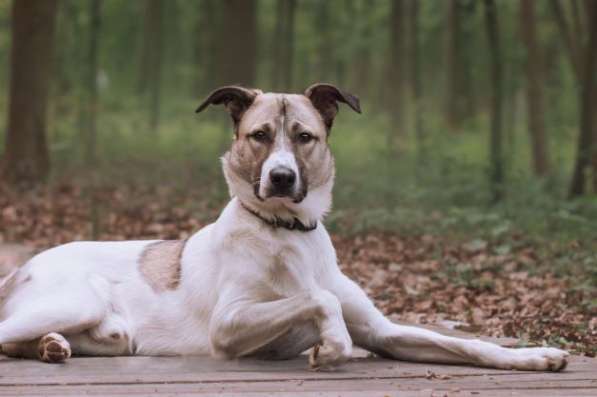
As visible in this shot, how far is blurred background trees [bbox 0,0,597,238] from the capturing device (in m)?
13.5

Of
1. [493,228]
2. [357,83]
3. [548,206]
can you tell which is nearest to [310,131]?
[493,228]

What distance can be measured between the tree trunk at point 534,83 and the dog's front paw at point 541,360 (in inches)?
505

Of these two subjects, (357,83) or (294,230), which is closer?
(294,230)

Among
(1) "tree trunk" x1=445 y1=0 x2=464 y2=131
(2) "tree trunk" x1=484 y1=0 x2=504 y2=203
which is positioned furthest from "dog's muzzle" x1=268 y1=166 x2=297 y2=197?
(1) "tree trunk" x1=445 y1=0 x2=464 y2=131

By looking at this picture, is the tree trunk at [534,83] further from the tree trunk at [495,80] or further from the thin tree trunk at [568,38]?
the tree trunk at [495,80]

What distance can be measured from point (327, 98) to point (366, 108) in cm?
3253

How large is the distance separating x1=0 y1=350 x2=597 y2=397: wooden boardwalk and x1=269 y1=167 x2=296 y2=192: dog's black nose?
0.91 metres

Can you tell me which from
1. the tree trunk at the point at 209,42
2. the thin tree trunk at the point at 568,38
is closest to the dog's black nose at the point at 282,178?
the thin tree trunk at the point at 568,38

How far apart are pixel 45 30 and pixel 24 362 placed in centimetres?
1033

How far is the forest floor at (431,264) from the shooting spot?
6.90 metres

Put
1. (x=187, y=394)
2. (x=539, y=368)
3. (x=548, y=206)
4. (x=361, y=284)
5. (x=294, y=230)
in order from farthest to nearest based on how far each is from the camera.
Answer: (x=548, y=206) < (x=361, y=284) < (x=294, y=230) < (x=539, y=368) < (x=187, y=394)

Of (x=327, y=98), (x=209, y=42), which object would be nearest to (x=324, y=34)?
(x=209, y=42)

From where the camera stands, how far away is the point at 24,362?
195 inches

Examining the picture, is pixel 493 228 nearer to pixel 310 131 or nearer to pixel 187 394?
pixel 310 131
